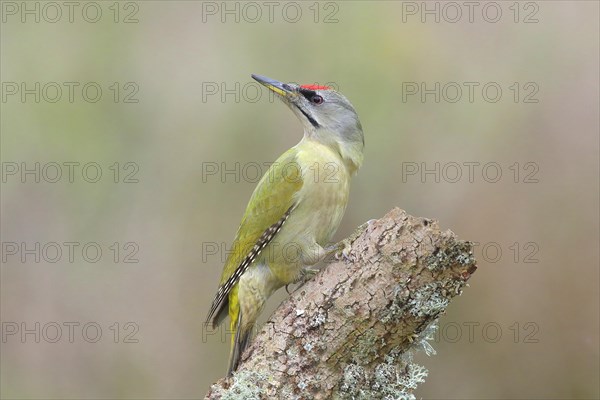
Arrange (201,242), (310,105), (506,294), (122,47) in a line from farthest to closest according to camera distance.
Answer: (122,47) → (201,242) → (506,294) → (310,105)

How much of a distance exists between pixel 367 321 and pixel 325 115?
1497 millimetres

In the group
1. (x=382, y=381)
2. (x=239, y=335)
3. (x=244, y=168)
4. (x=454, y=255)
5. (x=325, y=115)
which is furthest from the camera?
(x=244, y=168)

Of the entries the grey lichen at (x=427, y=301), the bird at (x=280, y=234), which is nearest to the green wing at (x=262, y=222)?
the bird at (x=280, y=234)

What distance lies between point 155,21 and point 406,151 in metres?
2.02

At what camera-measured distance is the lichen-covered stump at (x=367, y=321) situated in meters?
2.91

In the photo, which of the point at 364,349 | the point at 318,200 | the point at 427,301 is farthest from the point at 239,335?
the point at 427,301

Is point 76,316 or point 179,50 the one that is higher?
point 179,50

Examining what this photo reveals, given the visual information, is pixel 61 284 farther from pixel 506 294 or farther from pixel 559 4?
pixel 559 4

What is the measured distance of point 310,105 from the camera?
4.16m

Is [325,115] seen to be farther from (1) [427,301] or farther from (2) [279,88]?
(1) [427,301]

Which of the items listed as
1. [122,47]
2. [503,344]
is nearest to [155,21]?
[122,47]

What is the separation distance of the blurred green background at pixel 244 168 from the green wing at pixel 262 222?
955 millimetres

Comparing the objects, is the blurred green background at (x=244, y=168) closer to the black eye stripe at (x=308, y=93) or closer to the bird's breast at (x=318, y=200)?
the black eye stripe at (x=308, y=93)

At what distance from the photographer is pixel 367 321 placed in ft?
9.69
